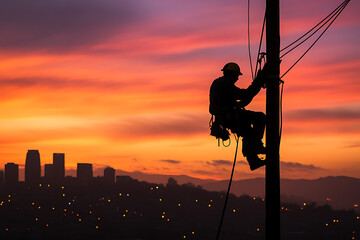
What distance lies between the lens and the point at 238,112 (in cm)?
1181

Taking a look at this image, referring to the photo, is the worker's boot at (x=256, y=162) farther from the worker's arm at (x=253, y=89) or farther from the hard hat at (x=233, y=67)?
the hard hat at (x=233, y=67)

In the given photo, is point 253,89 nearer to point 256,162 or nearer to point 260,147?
point 260,147

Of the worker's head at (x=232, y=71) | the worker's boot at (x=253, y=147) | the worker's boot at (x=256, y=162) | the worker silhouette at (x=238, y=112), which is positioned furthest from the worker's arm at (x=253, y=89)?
the worker's boot at (x=256, y=162)

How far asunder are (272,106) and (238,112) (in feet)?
3.10

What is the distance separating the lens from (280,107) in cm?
1110

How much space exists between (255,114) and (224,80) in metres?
0.97

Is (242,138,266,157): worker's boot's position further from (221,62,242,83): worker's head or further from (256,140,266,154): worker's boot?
(221,62,242,83): worker's head

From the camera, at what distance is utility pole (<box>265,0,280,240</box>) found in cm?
1093

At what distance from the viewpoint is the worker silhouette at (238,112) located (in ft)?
38.0

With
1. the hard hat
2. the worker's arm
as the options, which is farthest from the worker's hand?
the hard hat

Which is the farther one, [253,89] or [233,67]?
[233,67]

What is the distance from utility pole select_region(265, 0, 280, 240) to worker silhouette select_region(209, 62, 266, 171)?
1.16 ft

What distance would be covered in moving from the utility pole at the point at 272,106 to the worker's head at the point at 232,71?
110cm

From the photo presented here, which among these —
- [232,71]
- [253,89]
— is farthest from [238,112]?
[232,71]
